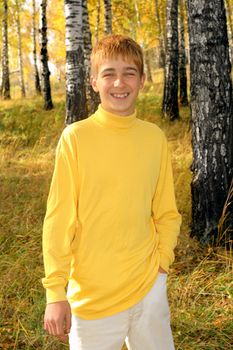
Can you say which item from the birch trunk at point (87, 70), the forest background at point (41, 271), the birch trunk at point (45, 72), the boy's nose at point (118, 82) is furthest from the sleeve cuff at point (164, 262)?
the birch trunk at point (45, 72)

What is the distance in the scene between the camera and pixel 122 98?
200cm

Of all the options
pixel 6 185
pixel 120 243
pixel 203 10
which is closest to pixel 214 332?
pixel 120 243

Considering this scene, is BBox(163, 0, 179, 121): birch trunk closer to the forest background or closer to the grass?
the forest background

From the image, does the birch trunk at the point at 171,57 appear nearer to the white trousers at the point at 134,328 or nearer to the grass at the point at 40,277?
the grass at the point at 40,277

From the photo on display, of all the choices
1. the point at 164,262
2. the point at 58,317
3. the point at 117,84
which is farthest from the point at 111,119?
the point at 58,317

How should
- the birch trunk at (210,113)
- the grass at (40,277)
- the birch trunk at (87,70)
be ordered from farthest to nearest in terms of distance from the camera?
the birch trunk at (87,70) < the birch trunk at (210,113) < the grass at (40,277)

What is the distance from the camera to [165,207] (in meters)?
2.24

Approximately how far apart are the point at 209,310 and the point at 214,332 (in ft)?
0.70

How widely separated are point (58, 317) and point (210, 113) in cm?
306

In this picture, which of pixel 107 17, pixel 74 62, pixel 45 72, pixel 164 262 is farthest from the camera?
pixel 45 72

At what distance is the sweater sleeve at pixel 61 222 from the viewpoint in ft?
6.07

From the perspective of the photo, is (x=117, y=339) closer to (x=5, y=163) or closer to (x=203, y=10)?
(x=203, y=10)

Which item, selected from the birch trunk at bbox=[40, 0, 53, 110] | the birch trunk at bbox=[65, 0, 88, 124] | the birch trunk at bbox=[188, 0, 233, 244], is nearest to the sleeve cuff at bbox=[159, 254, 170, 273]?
the birch trunk at bbox=[188, 0, 233, 244]

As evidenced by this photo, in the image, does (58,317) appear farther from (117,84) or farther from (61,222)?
(117,84)
